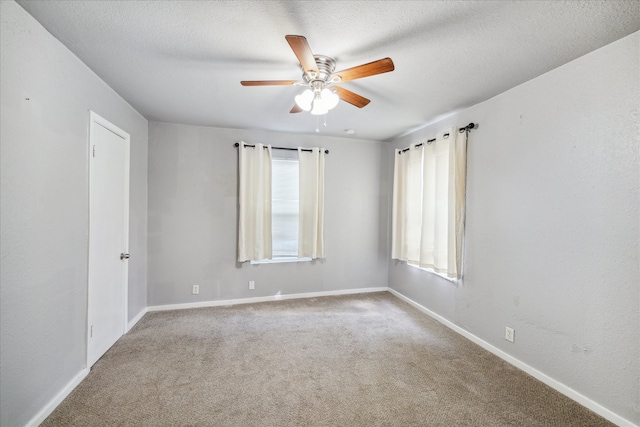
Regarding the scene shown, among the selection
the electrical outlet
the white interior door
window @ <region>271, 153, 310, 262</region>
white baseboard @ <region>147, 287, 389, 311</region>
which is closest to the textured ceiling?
the white interior door

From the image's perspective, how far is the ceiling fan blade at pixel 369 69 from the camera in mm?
1589

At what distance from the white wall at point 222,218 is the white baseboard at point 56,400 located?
5.06 feet

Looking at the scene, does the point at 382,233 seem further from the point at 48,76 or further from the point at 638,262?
the point at 48,76

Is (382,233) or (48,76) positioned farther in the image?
(382,233)

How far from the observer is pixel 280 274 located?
4129 millimetres

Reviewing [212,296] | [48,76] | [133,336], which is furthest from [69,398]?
[48,76]

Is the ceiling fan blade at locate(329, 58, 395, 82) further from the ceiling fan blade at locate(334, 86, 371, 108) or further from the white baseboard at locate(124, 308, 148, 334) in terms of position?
the white baseboard at locate(124, 308, 148, 334)

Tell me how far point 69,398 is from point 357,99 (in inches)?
120

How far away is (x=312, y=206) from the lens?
4.18 metres

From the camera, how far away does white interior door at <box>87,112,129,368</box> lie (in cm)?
229

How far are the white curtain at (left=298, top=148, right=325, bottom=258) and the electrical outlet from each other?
7.85 feet

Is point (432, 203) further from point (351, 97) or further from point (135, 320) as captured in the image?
point (135, 320)

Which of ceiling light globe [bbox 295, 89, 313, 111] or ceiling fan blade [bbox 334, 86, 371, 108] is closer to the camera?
ceiling light globe [bbox 295, 89, 313, 111]

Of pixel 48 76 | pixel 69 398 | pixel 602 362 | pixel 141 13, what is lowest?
pixel 69 398
